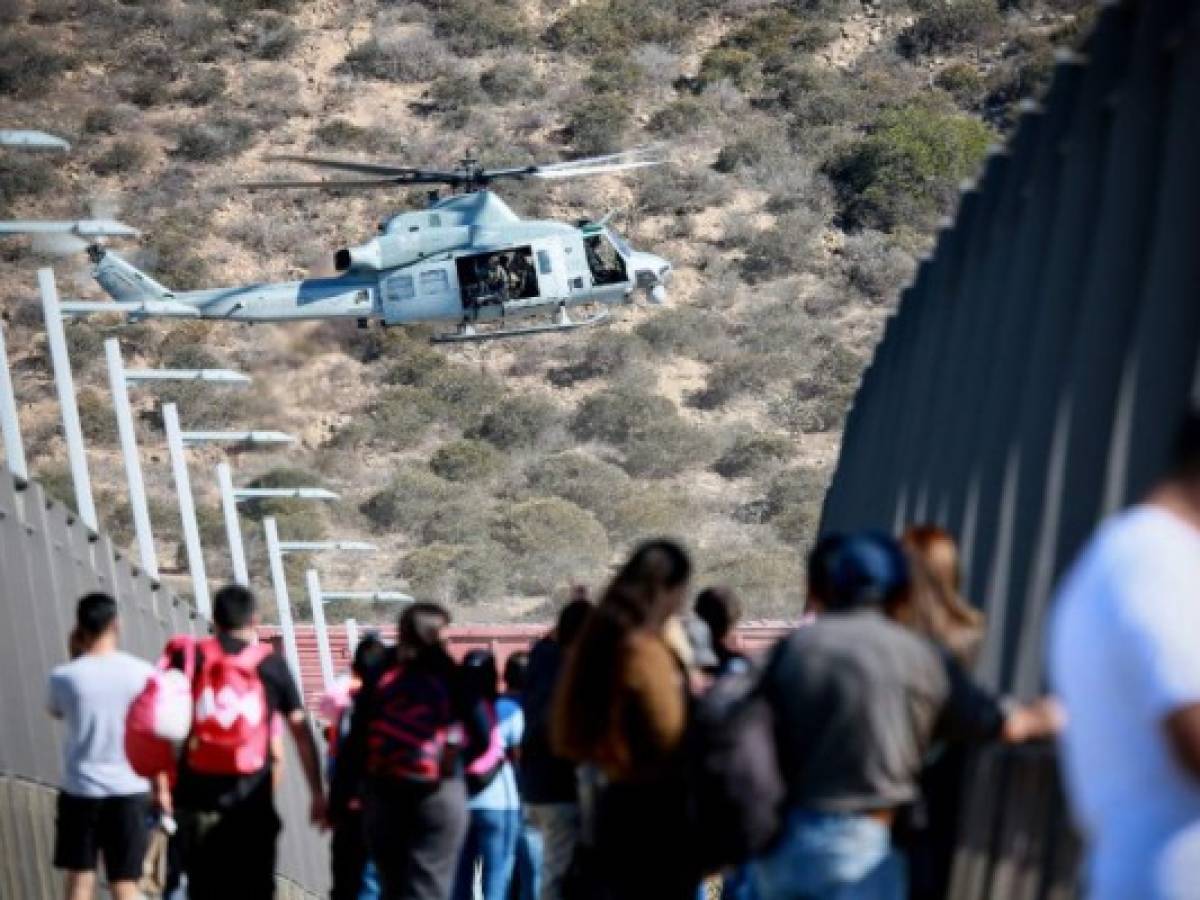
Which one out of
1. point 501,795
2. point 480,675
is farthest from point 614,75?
point 480,675

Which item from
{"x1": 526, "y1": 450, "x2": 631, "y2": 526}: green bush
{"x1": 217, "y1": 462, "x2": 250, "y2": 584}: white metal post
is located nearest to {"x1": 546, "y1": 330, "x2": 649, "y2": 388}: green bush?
{"x1": 526, "y1": 450, "x2": 631, "y2": 526}: green bush

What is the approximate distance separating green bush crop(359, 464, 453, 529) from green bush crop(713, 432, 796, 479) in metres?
6.66

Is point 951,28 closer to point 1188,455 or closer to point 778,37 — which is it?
point 778,37

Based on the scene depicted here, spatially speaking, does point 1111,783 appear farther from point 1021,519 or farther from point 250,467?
point 250,467

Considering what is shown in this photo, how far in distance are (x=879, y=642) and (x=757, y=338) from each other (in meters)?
79.6

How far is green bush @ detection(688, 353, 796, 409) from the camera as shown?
83.4 meters

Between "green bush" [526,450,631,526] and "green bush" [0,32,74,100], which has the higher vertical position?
"green bush" [0,32,74,100]

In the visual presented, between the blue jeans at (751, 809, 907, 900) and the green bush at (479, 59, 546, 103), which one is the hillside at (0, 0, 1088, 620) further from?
the blue jeans at (751, 809, 907, 900)

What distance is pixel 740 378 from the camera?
83.7m

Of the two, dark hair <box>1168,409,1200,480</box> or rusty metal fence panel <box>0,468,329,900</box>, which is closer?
dark hair <box>1168,409,1200,480</box>

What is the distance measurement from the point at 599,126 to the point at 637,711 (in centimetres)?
9037

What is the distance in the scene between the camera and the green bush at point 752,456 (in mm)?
78250

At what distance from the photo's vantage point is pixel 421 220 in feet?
178

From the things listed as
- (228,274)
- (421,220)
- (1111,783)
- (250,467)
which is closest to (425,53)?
(228,274)
